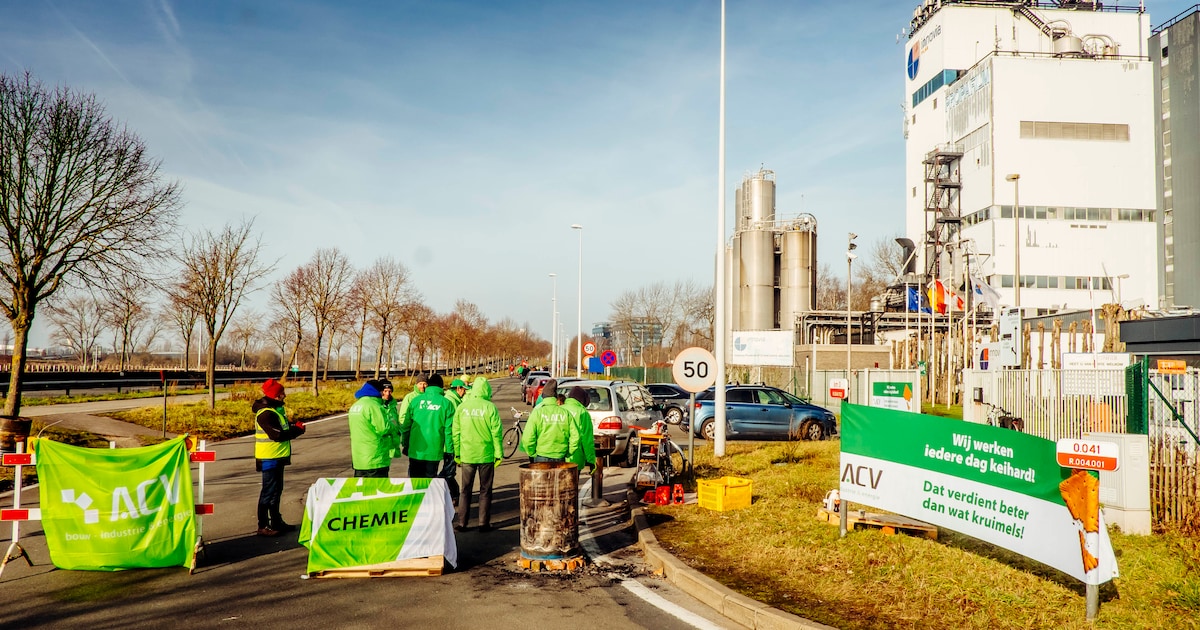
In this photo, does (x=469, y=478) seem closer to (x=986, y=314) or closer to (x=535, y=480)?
(x=535, y=480)

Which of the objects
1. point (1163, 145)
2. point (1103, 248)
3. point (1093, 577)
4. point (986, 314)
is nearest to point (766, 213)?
point (986, 314)

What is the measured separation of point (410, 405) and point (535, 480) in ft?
8.91

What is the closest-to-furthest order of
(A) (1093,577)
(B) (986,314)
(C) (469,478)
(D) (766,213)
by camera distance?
1. (A) (1093,577)
2. (C) (469,478)
3. (B) (986,314)
4. (D) (766,213)

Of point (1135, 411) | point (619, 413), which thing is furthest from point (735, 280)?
point (1135, 411)

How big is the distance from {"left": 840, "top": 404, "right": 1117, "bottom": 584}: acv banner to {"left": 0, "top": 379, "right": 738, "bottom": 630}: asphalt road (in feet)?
8.37

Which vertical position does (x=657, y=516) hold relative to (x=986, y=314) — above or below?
below

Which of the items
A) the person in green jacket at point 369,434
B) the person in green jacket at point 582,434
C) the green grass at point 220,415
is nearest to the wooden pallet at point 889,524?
the person in green jacket at point 582,434

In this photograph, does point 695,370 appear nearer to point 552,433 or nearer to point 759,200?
point 552,433

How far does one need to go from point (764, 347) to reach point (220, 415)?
107 ft

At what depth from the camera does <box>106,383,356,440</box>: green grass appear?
65.5 feet

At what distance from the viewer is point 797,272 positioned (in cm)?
5953

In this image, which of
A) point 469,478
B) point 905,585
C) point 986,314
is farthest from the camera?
point 986,314

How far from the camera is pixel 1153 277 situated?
191 ft

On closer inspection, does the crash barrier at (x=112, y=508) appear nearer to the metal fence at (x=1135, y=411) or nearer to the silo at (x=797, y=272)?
the metal fence at (x=1135, y=411)
